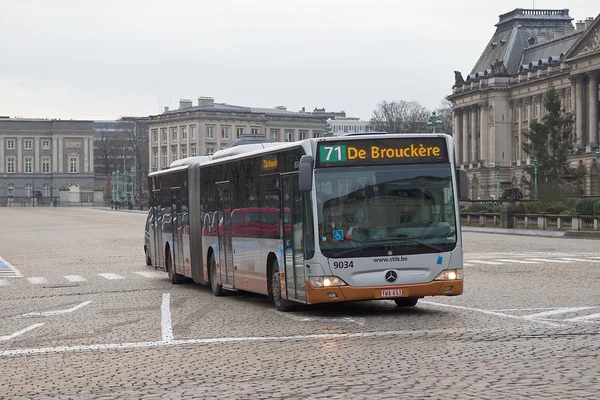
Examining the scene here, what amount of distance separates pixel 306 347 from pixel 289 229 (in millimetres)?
4014

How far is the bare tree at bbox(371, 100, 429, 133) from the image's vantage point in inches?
6526

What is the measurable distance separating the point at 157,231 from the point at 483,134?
119 metres

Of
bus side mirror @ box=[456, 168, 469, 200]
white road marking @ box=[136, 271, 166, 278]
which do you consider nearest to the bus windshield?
bus side mirror @ box=[456, 168, 469, 200]

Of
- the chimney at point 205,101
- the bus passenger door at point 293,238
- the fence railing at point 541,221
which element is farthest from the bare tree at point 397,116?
the bus passenger door at point 293,238

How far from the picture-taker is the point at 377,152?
15766mm

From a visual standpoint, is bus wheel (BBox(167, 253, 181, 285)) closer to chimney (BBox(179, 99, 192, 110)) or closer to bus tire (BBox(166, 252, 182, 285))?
bus tire (BBox(166, 252, 182, 285))

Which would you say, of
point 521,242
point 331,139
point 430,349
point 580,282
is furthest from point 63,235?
point 430,349

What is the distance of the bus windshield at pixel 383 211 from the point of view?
50.8ft

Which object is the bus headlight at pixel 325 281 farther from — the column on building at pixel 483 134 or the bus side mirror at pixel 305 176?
the column on building at pixel 483 134

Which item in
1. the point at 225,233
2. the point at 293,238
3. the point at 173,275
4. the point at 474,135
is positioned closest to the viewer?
the point at 293,238

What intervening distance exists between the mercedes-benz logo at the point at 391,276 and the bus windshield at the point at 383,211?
276 mm

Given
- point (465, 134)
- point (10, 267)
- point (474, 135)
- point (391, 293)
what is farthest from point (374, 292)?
point (465, 134)

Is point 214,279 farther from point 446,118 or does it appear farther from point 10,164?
point 10,164

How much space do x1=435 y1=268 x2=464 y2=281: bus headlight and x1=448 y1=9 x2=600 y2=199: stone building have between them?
106 m
